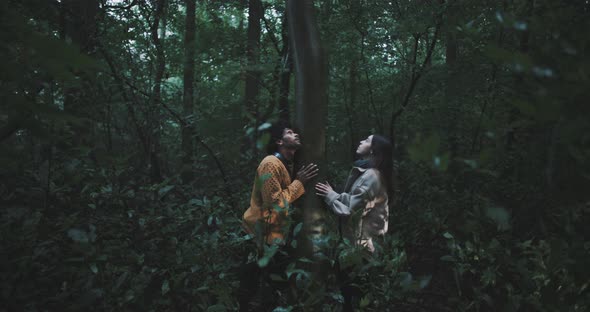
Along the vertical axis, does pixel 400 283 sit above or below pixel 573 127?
below

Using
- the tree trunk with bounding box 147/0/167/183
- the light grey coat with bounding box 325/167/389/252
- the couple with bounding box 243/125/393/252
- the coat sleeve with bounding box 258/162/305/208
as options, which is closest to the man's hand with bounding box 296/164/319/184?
the couple with bounding box 243/125/393/252

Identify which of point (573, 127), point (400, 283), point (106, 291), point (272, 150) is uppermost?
point (573, 127)

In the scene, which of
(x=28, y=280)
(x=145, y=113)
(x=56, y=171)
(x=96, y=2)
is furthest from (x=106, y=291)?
(x=96, y=2)

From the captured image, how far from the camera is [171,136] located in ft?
30.5

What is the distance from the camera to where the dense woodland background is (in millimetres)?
1247

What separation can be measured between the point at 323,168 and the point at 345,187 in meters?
0.98

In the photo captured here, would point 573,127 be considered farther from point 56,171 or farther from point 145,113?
point 145,113

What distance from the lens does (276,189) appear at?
11.0 ft

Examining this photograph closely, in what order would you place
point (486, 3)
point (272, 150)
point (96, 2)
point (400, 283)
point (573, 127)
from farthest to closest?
1. point (486, 3)
2. point (96, 2)
3. point (272, 150)
4. point (400, 283)
5. point (573, 127)

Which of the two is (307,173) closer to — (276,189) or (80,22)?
(276,189)

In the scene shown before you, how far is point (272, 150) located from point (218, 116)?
4567 millimetres

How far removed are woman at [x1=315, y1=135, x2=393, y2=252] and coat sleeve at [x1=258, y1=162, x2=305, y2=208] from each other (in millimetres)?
341

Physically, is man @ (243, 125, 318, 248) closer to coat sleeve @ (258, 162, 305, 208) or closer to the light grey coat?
coat sleeve @ (258, 162, 305, 208)

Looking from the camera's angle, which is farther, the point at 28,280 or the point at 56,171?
the point at 56,171
